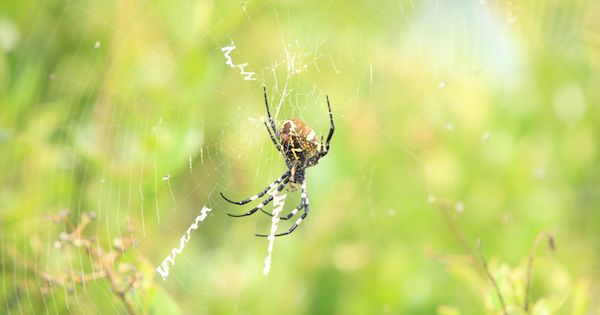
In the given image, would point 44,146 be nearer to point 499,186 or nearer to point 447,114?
point 447,114

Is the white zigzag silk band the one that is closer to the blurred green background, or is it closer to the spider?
the blurred green background

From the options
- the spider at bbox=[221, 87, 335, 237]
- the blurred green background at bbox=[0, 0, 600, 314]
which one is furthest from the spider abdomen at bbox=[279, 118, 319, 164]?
the blurred green background at bbox=[0, 0, 600, 314]

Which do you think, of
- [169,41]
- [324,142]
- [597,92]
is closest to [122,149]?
[169,41]

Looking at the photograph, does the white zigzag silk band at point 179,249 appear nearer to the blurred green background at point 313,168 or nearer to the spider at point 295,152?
the blurred green background at point 313,168

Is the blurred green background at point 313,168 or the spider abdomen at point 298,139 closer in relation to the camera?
the blurred green background at point 313,168

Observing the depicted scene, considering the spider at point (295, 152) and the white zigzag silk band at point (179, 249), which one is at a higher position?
the spider at point (295, 152)

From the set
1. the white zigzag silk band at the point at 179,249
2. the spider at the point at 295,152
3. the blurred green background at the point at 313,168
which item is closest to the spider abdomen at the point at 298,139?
the spider at the point at 295,152
